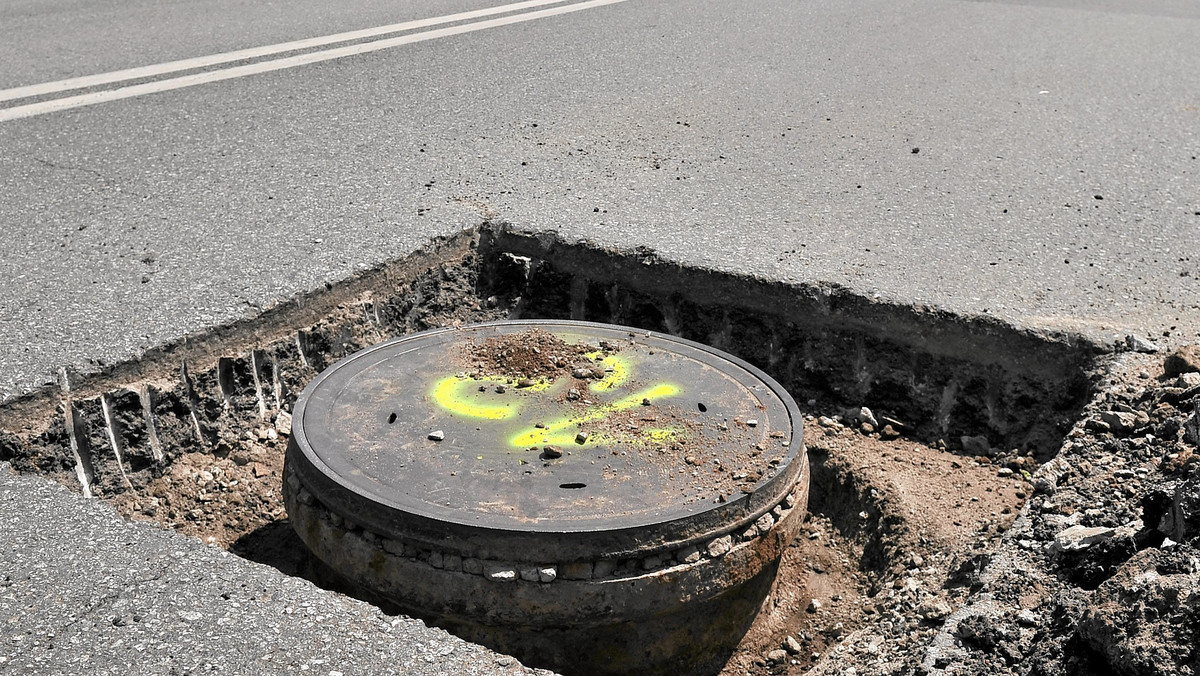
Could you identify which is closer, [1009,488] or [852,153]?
→ [1009,488]

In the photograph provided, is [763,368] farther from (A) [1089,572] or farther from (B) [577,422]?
(A) [1089,572]

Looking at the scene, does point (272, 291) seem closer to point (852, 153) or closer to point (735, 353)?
point (735, 353)

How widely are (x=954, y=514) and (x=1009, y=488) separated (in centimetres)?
23

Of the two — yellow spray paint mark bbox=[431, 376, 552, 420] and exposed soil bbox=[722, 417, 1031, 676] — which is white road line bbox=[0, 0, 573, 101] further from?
exposed soil bbox=[722, 417, 1031, 676]

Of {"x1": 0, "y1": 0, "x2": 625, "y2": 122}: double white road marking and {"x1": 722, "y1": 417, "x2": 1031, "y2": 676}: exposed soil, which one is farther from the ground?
{"x1": 0, "y1": 0, "x2": 625, "y2": 122}: double white road marking

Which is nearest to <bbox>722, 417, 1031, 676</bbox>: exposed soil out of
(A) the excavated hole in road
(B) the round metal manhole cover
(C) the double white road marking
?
(A) the excavated hole in road

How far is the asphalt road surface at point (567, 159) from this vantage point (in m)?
3.41

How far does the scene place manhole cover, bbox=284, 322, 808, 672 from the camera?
2.34 metres

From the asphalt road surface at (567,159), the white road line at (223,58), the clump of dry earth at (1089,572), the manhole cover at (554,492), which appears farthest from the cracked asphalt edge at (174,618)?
the white road line at (223,58)

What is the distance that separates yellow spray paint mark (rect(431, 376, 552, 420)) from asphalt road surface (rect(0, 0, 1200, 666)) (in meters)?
0.65

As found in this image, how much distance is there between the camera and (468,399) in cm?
291

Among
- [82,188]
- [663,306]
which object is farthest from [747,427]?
[82,188]

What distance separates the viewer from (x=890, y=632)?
8.02 feet

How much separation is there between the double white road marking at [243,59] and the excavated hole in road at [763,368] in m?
2.56
